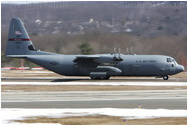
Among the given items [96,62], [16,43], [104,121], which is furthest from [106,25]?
[104,121]

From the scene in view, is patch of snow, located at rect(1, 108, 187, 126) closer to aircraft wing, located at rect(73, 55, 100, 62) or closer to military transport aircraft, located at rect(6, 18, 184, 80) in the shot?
aircraft wing, located at rect(73, 55, 100, 62)

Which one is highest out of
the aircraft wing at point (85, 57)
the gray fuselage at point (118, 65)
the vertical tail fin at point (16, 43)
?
the vertical tail fin at point (16, 43)

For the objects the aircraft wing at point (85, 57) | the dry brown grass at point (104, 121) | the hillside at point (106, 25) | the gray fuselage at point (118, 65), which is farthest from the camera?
the hillside at point (106, 25)

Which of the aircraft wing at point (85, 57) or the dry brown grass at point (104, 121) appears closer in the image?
the dry brown grass at point (104, 121)

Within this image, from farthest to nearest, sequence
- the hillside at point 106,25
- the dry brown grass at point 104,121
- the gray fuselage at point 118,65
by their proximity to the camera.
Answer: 1. the hillside at point 106,25
2. the gray fuselage at point 118,65
3. the dry brown grass at point 104,121

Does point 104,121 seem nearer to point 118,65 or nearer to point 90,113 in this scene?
point 90,113

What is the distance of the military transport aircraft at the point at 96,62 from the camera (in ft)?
127

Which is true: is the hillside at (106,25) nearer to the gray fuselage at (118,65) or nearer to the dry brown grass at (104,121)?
the gray fuselage at (118,65)

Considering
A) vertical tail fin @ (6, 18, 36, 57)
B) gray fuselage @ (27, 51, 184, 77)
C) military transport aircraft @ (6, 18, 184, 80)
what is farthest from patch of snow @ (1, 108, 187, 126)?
vertical tail fin @ (6, 18, 36, 57)

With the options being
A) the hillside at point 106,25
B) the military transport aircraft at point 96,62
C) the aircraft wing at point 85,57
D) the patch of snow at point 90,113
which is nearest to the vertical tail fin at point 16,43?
the military transport aircraft at point 96,62

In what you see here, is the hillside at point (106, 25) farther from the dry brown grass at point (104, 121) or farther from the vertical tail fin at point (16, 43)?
the dry brown grass at point (104, 121)

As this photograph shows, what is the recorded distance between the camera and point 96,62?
39688 mm

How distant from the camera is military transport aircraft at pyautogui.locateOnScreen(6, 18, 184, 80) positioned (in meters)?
38.8

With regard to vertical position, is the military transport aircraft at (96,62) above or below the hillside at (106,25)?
below
